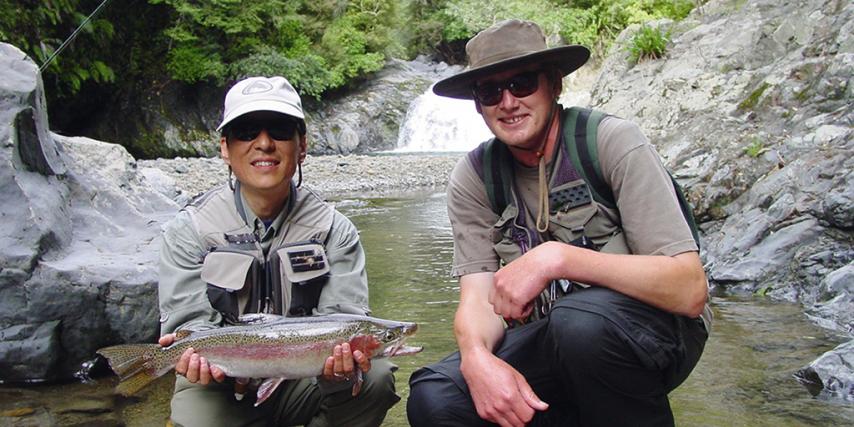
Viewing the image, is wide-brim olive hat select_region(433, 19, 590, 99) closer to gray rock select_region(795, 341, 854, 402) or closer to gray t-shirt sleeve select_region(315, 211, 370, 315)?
gray t-shirt sleeve select_region(315, 211, 370, 315)

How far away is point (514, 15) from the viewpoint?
33938 mm

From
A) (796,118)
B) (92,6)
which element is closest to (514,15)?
(92,6)

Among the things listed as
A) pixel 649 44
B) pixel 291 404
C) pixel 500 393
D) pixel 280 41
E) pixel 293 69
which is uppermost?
pixel 280 41

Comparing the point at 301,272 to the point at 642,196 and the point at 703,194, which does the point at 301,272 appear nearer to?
the point at 642,196

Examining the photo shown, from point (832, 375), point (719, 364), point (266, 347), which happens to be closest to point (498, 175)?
point (266, 347)

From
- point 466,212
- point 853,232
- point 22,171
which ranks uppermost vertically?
point 22,171

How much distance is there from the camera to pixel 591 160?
276 cm

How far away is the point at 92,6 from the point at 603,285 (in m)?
22.8

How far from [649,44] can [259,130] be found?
1177 centimetres

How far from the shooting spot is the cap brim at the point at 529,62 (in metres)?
2.81

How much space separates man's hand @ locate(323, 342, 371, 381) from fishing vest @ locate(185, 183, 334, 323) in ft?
1.40

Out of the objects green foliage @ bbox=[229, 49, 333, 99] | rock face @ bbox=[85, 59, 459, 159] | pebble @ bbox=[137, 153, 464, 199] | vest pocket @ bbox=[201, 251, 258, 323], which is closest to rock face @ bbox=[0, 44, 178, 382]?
vest pocket @ bbox=[201, 251, 258, 323]

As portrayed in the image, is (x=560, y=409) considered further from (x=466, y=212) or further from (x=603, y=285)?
(x=466, y=212)

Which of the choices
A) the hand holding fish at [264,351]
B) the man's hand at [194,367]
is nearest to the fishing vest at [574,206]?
the hand holding fish at [264,351]
